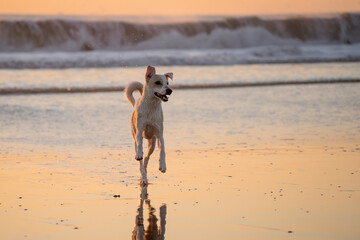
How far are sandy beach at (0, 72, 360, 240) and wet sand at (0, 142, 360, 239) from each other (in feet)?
0.04

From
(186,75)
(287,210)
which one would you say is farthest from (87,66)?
(287,210)

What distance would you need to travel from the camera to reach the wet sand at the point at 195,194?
6789 mm

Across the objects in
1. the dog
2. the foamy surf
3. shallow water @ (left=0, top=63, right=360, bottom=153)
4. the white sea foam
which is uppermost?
the foamy surf

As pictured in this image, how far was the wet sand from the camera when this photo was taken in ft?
22.3

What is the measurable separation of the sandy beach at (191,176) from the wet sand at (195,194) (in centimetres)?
1

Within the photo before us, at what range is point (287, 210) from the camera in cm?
748

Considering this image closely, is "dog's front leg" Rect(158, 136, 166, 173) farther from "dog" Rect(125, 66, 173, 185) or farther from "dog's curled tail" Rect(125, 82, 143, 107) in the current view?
"dog's curled tail" Rect(125, 82, 143, 107)

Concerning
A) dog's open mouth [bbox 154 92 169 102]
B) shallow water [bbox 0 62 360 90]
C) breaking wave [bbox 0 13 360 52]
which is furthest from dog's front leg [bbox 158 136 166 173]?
breaking wave [bbox 0 13 360 52]

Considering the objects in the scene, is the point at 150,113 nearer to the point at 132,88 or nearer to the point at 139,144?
the point at 139,144

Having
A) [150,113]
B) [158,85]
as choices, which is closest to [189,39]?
[150,113]

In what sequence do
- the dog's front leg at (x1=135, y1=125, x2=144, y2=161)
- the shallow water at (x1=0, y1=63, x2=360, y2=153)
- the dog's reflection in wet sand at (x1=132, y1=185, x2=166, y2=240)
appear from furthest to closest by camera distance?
the shallow water at (x1=0, y1=63, x2=360, y2=153), the dog's front leg at (x1=135, y1=125, x2=144, y2=161), the dog's reflection in wet sand at (x1=132, y1=185, x2=166, y2=240)

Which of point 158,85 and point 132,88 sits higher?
point 132,88

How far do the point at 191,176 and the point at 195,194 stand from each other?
3.84 feet

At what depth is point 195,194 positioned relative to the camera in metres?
8.41
